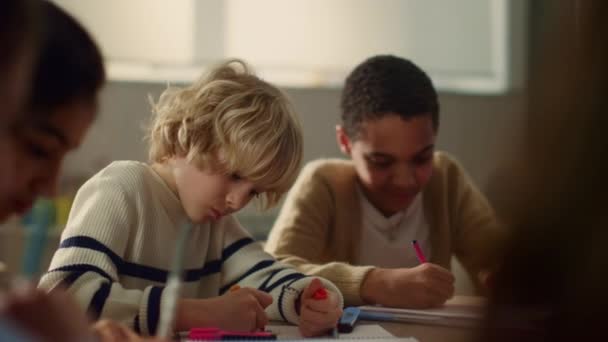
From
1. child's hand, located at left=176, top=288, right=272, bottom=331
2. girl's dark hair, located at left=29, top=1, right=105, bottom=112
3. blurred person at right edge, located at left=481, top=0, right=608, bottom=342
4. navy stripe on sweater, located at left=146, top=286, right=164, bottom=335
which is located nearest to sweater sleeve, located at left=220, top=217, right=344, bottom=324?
child's hand, located at left=176, top=288, right=272, bottom=331

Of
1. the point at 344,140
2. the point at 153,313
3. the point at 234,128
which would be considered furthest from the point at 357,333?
the point at 344,140

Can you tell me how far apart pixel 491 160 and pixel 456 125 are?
101 inches

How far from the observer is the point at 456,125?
115 inches

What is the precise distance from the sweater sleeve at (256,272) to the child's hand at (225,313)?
0.11 metres

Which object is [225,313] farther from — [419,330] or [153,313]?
[419,330]

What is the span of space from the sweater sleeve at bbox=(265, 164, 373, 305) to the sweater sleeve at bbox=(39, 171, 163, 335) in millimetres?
364

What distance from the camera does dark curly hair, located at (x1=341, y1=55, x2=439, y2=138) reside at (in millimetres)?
1415

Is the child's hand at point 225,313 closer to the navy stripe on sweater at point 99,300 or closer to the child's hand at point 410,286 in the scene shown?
A: the navy stripe on sweater at point 99,300

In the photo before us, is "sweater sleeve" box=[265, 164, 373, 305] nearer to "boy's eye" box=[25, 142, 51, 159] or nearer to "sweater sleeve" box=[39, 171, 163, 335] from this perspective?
"sweater sleeve" box=[39, 171, 163, 335]

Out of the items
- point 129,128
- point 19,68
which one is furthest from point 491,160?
point 129,128

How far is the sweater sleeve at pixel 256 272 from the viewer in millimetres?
1157

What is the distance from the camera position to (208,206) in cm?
117

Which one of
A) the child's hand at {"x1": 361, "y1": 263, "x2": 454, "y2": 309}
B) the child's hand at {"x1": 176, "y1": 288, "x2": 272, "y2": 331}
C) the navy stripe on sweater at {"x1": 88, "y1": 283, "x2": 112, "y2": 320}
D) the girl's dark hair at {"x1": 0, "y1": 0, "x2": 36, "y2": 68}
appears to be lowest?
the child's hand at {"x1": 361, "y1": 263, "x2": 454, "y2": 309}

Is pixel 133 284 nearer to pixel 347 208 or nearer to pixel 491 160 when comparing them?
pixel 347 208
